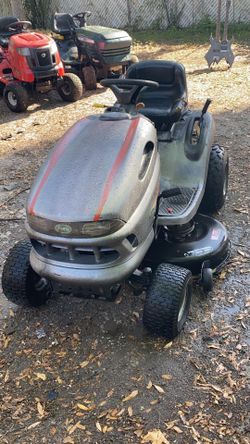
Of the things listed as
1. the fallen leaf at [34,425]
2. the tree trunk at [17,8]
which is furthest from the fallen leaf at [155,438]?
the tree trunk at [17,8]

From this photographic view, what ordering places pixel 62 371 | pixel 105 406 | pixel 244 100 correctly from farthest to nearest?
1. pixel 244 100
2. pixel 62 371
3. pixel 105 406

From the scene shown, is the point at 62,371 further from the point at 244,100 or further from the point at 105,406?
the point at 244,100

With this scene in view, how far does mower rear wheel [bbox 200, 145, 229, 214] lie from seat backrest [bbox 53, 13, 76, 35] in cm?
509

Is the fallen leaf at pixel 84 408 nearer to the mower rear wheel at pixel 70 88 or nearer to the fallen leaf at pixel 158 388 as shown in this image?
the fallen leaf at pixel 158 388

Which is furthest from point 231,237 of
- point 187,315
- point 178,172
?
point 187,315

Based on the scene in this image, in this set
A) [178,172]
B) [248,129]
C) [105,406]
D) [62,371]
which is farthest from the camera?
[248,129]

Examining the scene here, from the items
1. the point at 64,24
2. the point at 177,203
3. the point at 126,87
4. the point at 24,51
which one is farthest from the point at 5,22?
the point at 177,203

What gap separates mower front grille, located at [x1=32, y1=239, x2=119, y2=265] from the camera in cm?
246

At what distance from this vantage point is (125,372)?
2.69 meters

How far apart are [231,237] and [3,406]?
7.15 ft

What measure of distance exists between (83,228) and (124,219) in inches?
9.1

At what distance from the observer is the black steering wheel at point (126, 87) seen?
3135mm

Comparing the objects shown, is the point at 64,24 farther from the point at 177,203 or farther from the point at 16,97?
the point at 177,203

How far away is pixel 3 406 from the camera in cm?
254
